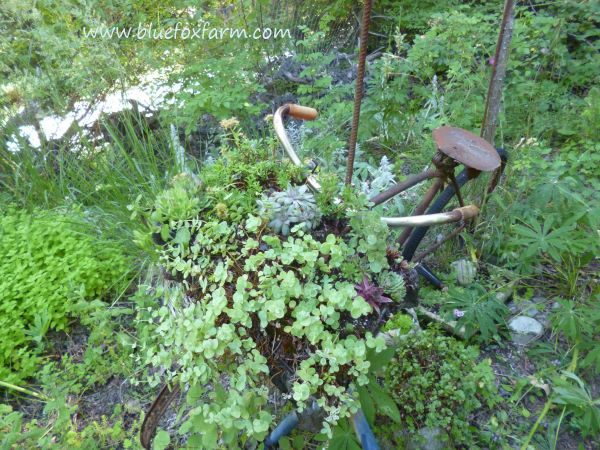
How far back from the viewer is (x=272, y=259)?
1.02m

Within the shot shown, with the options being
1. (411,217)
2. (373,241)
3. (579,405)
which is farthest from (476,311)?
(373,241)

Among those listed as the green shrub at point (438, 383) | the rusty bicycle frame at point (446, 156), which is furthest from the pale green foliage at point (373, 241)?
the green shrub at point (438, 383)

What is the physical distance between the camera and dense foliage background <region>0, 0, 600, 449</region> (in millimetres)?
1024

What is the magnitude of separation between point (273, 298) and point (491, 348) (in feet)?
5.06

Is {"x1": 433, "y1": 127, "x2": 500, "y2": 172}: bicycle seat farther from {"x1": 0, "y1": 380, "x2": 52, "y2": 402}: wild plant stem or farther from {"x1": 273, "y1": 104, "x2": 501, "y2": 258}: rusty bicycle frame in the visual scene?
{"x1": 0, "y1": 380, "x2": 52, "y2": 402}: wild plant stem

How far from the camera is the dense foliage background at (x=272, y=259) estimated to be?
1.02 metres

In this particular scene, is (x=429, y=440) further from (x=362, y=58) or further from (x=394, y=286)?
(x=362, y=58)

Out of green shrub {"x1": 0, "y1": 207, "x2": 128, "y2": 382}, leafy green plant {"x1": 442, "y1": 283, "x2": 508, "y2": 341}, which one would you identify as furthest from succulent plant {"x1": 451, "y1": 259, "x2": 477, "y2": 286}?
green shrub {"x1": 0, "y1": 207, "x2": 128, "y2": 382}

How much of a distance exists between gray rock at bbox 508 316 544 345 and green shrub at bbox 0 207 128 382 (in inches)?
80.3

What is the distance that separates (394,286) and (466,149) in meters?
0.79

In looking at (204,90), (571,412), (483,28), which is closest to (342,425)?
(571,412)

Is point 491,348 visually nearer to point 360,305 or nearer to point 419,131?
point 360,305

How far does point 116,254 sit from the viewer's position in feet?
7.77

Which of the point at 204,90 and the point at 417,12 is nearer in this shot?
the point at 204,90
